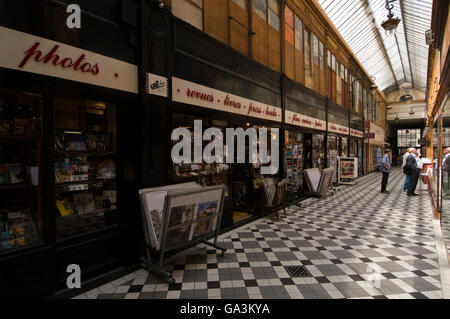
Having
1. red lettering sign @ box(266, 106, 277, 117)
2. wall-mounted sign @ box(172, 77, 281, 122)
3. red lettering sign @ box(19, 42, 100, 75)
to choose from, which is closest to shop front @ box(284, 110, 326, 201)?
red lettering sign @ box(266, 106, 277, 117)

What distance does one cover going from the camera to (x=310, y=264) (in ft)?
11.2

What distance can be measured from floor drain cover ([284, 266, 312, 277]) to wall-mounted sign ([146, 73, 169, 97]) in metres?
3.11

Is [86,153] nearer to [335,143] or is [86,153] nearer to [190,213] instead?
[190,213]

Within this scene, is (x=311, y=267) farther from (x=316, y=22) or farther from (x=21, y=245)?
(x=316, y=22)

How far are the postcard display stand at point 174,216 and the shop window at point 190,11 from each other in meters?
2.96

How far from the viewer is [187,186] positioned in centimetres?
375

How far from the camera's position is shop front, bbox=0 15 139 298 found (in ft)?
7.94

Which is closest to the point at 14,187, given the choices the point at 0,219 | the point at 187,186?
the point at 0,219

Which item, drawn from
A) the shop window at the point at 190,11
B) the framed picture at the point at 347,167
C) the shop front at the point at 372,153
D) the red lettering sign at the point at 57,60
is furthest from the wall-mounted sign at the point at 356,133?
the red lettering sign at the point at 57,60

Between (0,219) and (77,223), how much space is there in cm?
76

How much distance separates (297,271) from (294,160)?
210 inches

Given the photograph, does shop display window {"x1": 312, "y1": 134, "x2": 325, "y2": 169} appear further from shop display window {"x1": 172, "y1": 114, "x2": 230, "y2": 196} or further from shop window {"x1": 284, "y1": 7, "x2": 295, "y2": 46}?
shop display window {"x1": 172, "y1": 114, "x2": 230, "y2": 196}

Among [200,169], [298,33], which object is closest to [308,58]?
[298,33]

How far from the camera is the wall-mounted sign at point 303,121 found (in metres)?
7.38
